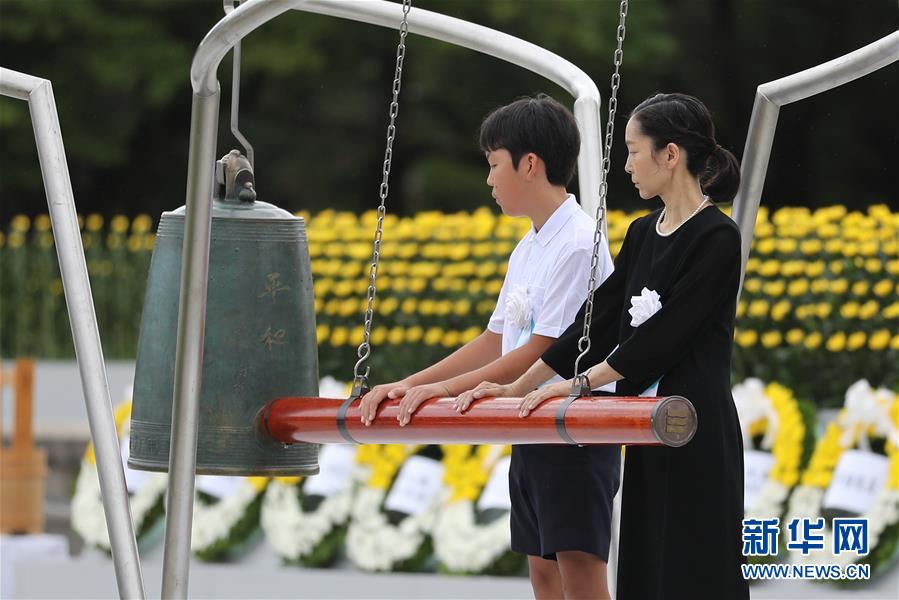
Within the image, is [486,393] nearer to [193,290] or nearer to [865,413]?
[193,290]

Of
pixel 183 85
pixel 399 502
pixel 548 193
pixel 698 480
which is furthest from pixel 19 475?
pixel 183 85

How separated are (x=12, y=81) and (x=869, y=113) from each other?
1250 cm

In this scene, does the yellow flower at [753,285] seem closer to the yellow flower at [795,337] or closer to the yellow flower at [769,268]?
the yellow flower at [769,268]

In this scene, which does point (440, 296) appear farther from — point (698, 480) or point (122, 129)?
point (122, 129)

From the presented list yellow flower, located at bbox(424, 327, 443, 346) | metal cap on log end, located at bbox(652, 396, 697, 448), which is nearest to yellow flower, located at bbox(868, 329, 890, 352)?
yellow flower, located at bbox(424, 327, 443, 346)

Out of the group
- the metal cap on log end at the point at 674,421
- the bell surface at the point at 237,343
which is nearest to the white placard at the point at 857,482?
the bell surface at the point at 237,343

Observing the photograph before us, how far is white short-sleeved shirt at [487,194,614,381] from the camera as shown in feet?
12.3

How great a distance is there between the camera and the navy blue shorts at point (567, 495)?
359 centimetres

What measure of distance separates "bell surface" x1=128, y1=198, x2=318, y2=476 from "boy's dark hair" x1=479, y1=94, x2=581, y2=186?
0.69 metres

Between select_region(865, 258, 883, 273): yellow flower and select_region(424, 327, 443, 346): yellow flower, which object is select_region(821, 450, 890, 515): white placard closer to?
select_region(865, 258, 883, 273): yellow flower

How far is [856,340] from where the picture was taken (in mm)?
6547

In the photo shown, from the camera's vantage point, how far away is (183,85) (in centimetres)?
1608

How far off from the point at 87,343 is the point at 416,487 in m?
2.73

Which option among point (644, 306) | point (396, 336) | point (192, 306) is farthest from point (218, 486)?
point (644, 306)
